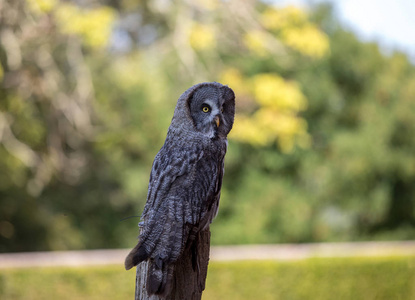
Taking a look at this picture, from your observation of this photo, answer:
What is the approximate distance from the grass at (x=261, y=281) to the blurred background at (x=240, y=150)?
3168mm

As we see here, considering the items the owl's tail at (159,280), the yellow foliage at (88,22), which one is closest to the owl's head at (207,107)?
the owl's tail at (159,280)

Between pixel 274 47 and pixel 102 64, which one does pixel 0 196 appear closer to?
pixel 102 64

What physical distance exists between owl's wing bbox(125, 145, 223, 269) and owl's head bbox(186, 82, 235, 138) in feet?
0.45

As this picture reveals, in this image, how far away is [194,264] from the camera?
2.88m

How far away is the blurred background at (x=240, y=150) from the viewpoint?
13.6m

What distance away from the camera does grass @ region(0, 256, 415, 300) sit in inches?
397

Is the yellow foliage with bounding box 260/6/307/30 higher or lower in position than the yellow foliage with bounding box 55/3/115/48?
higher

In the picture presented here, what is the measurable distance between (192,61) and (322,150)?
8.93 metres

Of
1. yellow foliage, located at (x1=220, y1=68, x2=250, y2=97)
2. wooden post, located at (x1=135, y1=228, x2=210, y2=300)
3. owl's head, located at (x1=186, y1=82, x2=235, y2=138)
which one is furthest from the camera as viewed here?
yellow foliage, located at (x1=220, y1=68, x2=250, y2=97)

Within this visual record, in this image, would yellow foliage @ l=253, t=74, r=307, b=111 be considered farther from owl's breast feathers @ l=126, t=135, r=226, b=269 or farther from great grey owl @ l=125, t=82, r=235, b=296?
owl's breast feathers @ l=126, t=135, r=226, b=269

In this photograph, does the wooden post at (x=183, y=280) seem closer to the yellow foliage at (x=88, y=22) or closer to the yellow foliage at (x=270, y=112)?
the yellow foliage at (x=88, y=22)

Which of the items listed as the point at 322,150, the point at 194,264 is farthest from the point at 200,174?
the point at 322,150

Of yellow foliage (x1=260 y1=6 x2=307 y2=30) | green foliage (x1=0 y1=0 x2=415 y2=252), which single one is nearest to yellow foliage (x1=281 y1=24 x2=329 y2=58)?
yellow foliage (x1=260 y1=6 x2=307 y2=30)

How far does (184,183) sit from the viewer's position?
2828mm
